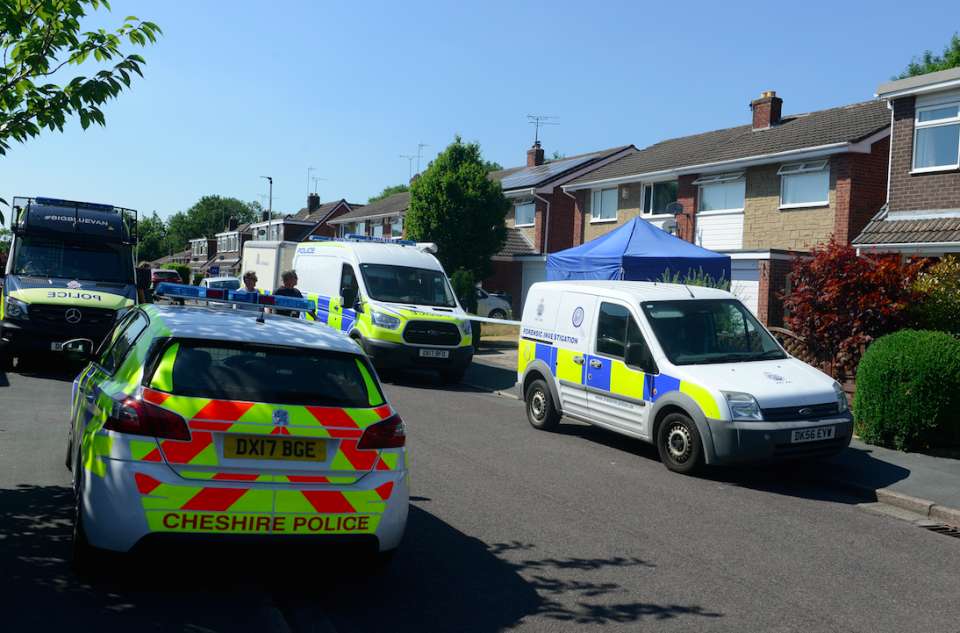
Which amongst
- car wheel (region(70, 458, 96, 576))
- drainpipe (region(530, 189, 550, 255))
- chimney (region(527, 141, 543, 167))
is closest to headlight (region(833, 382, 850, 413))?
car wheel (region(70, 458, 96, 576))

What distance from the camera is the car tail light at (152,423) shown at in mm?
4066

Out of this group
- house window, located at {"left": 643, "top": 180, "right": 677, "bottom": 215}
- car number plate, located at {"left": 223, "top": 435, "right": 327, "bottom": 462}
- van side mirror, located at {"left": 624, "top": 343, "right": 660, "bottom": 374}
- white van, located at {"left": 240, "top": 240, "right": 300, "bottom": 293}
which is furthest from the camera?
house window, located at {"left": 643, "top": 180, "right": 677, "bottom": 215}

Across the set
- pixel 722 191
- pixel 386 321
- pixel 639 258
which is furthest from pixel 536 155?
pixel 386 321

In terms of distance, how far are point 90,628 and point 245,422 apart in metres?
1.17

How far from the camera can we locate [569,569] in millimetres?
5062

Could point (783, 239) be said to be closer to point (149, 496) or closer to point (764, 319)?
point (764, 319)

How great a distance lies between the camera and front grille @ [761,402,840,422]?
762cm

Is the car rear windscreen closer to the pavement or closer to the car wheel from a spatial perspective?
the car wheel

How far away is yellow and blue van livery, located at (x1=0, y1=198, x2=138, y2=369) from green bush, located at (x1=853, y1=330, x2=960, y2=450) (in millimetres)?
10804

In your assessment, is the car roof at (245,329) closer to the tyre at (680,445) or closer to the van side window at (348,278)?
the tyre at (680,445)

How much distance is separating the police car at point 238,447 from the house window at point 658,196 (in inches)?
968

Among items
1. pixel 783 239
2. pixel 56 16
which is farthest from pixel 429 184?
pixel 56 16

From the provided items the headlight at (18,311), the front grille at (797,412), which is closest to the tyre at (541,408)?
the front grille at (797,412)

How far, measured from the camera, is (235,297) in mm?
6516
